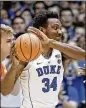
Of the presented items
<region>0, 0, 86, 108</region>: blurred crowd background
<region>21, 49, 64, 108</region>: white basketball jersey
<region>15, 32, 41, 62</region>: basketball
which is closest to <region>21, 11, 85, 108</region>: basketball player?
<region>21, 49, 64, 108</region>: white basketball jersey

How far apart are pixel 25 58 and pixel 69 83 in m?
3.45

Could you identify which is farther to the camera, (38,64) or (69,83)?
(69,83)

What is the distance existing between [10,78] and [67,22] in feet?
18.8

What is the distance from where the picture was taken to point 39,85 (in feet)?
12.8

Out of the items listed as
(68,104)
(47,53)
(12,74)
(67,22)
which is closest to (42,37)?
(12,74)

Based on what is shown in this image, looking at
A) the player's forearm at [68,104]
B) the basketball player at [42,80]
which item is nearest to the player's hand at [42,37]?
the basketball player at [42,80]

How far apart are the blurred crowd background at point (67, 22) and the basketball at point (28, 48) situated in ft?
10.2

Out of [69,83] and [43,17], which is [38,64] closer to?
[43,17]

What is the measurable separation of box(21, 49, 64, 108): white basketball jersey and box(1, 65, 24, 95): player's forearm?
0.21 metres

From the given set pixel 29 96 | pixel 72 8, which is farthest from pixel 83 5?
pixel 29 96

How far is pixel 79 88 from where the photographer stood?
22.9ft

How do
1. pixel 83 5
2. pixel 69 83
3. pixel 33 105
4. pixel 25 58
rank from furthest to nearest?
pixel 83 5
pixel 69 83
pixel 33 105
pixel 25 58

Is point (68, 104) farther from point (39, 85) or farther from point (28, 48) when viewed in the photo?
point (28, 48)

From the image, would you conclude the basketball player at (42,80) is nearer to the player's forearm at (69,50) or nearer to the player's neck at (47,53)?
the player's neck at (47,53)
